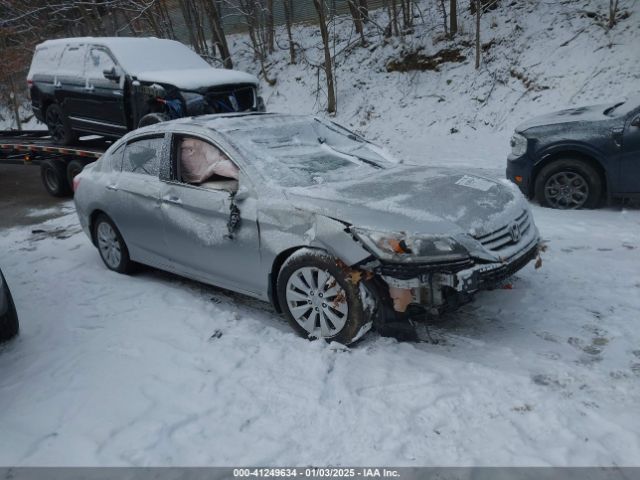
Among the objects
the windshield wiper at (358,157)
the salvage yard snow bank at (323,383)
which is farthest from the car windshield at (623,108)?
the windshield wiper at (358,157)

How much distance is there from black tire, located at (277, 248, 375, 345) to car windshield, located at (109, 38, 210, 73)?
6.32 metres

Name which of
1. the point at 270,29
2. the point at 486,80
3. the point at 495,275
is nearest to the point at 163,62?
the point at 495,275

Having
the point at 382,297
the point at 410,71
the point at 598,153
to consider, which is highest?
the point at 410,71

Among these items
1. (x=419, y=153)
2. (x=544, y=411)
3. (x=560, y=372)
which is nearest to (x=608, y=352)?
(x=560, y=372)

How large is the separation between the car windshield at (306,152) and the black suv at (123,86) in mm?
3746

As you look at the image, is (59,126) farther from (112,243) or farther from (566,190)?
(566,190)

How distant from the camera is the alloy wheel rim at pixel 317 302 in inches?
146

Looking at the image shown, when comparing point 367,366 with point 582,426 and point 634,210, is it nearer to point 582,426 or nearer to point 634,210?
point 582,426

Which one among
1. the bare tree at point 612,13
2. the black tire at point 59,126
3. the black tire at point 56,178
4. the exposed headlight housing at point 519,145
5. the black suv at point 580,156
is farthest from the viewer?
the bare tree at point 612,13

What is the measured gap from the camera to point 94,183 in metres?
5.72

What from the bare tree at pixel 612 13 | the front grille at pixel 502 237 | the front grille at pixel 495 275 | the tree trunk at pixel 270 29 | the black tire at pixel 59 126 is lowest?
the front grille at pixel 495 275

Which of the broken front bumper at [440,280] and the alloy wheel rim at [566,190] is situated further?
Result: the alloy wheel rim at [566,190]

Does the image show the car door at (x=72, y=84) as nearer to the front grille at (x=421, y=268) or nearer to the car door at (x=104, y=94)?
the car door at (x=104, y=94)

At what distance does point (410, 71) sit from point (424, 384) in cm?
1287
